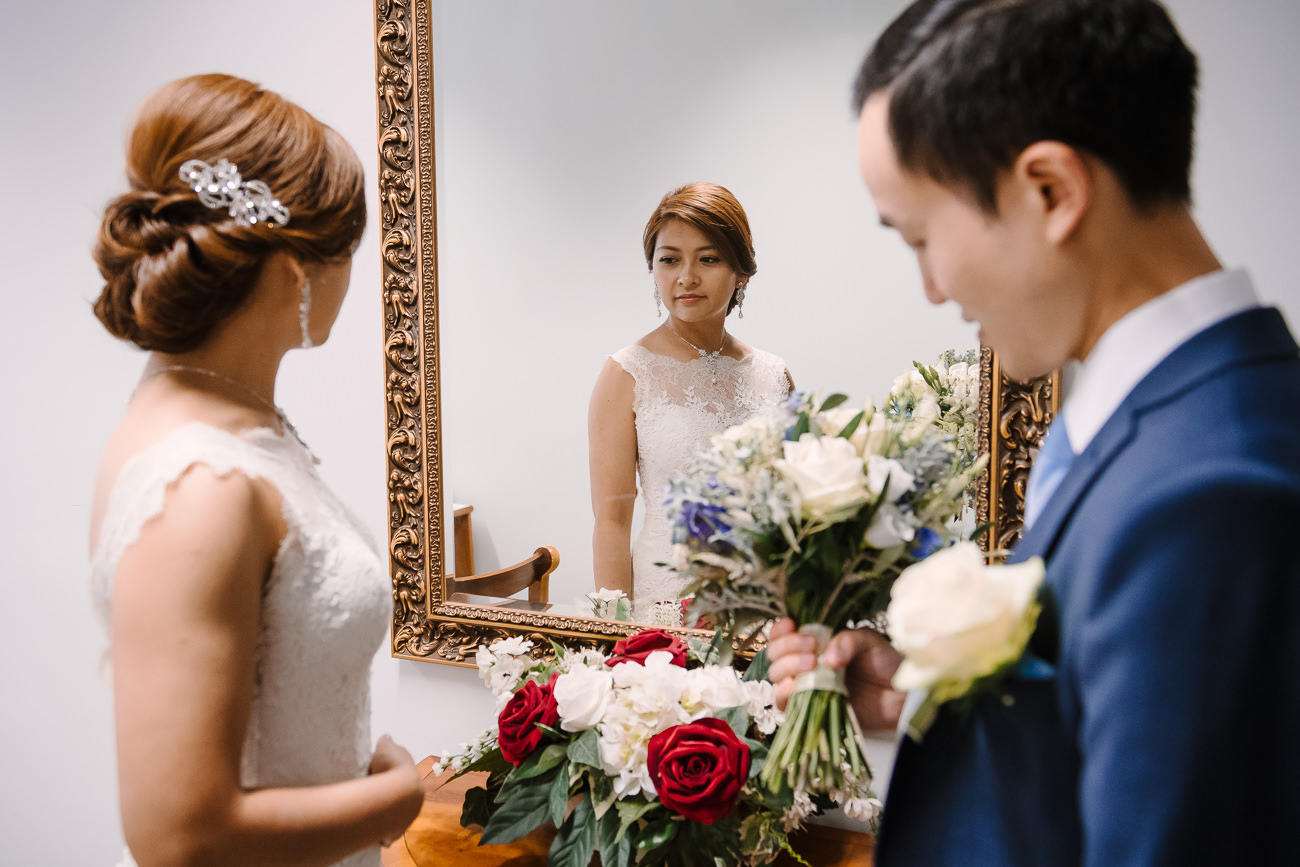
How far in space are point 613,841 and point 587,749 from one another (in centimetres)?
13

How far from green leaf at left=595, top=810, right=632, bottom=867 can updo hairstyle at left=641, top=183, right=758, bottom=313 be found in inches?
32.8

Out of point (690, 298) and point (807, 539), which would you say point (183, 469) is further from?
point (690, 298)

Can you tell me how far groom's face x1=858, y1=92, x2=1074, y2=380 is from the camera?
2.16 ft

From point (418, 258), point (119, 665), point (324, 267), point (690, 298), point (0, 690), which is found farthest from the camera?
point (0, 690)

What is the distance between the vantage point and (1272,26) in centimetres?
119

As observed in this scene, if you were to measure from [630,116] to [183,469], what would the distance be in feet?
3.16

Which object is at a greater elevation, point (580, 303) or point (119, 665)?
point (580, 303)

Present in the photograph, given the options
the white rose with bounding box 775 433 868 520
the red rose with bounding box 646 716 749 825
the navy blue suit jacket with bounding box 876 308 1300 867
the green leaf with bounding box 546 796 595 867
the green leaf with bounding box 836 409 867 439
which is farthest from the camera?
the green leaf with bounding box 546 796 595 867

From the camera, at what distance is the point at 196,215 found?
0.96 m

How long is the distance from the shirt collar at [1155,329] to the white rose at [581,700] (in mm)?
824

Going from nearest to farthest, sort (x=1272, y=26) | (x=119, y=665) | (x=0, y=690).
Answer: (x=119, y=665)
(x=1272, y=26)
(x=0, y=690)

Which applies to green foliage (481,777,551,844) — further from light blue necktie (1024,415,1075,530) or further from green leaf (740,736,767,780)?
light blue necktie (1024,415,1075,530)

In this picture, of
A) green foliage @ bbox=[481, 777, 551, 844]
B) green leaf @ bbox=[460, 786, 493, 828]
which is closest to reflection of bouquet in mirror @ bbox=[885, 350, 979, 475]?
green foliage @ bbox=[481, 777, 551, 844]

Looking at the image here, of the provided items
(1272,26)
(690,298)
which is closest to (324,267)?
(690,298)
